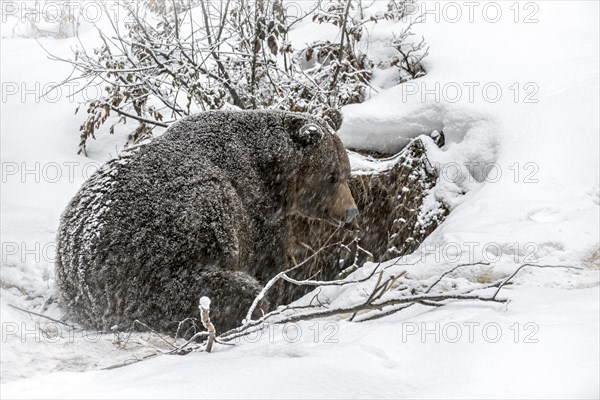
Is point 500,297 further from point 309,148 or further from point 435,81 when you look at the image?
point 435,81

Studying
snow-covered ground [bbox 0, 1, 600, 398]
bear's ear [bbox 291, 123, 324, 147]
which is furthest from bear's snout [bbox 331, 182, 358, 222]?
snow-covered ground [bbox 0, 1, 600, 398]

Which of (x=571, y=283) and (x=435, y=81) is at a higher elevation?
(x=435, y=81)

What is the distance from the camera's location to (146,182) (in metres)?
3.93

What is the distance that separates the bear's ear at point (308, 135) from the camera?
477 centimetres

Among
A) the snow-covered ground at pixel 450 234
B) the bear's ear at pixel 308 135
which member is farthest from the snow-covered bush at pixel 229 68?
the bear's ear at pixel 308 135

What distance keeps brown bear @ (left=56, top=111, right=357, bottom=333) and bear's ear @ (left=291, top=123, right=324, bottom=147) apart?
1.11ft

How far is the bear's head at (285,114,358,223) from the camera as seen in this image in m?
4.84

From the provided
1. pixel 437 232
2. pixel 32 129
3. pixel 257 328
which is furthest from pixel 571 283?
pixel 32 129

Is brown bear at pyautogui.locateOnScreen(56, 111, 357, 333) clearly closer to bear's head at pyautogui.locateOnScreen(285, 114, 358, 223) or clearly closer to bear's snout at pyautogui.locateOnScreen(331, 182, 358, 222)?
bear's head at pyautogui.locateOnScreen(285, 114, 358, 223)

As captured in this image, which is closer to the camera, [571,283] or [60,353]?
[60,353]

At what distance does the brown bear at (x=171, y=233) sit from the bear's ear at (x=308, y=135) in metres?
0.34

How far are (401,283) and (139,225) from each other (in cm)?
148

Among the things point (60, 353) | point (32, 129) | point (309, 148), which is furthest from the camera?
point (32, 129)

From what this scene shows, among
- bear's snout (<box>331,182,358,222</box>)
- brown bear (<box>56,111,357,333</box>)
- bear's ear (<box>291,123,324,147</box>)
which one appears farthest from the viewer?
bear's snout (<box>331,182,358,222</box>)
